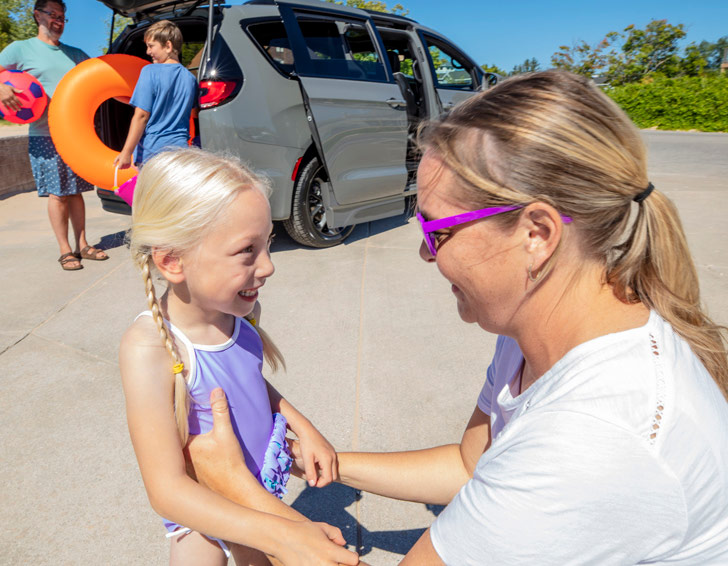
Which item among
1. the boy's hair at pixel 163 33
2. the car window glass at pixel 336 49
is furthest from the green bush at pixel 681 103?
the boy's hair at pixel 163 33

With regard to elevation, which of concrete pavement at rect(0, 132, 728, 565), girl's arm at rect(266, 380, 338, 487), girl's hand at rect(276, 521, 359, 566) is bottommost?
concrete pavement at rect(0, 132, 728, 565)

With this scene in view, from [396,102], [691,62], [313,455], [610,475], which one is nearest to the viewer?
[610,475]

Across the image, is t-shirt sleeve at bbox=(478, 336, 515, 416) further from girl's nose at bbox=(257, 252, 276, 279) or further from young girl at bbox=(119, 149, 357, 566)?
girl's nose at bbox=(257, 252, 276, 279)

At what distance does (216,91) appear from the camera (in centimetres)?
411

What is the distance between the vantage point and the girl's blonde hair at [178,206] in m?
1.24

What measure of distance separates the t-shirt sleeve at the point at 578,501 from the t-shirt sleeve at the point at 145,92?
13.6ft

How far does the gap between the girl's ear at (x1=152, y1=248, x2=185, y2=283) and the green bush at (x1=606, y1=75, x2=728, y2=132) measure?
81.9ft

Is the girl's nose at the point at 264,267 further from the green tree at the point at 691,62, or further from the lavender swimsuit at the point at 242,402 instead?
the green tree at the point at 691,62

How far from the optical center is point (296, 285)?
4254mm

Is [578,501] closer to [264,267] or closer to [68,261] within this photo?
[264,267]

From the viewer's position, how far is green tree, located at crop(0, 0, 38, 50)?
27.9 metres

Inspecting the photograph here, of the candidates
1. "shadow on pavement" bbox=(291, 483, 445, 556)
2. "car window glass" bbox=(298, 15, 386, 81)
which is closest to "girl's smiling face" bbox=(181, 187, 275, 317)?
"shadow on pavement" bbox=(291, 483, 445, 556)

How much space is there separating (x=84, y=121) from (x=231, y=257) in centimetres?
399

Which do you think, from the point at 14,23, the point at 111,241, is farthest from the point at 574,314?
the point at 14,23
